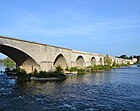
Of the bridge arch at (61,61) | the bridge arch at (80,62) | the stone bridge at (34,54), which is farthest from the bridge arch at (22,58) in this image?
the bridge arch at (80,62)

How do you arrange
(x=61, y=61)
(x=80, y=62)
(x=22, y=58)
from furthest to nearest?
(x=80, y=62) < (x=61, y=61) < (x=22, y=58)

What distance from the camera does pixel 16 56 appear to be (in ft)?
201

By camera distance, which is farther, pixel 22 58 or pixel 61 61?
pixel 61 61

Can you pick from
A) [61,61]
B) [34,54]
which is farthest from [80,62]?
[34,54]

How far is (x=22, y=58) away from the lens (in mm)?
62594

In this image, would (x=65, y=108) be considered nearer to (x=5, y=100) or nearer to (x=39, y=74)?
(x=5, y=100)

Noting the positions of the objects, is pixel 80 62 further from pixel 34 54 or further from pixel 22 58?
pixel 34 54

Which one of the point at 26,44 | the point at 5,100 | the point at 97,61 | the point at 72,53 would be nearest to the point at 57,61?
the point at 72,53

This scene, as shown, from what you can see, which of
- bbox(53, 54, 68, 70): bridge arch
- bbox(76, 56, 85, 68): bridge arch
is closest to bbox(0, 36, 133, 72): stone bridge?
bbox(53, 54, 68, 70): bridge arch

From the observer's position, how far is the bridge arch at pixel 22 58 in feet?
184

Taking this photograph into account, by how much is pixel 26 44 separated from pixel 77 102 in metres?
30.1

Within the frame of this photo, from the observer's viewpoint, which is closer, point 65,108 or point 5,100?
point 65,108

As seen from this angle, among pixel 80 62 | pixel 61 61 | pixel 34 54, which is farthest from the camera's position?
pixel 80 62

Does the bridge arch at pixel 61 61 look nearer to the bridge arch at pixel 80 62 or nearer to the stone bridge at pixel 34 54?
the stone bridge at pixel 34 54
